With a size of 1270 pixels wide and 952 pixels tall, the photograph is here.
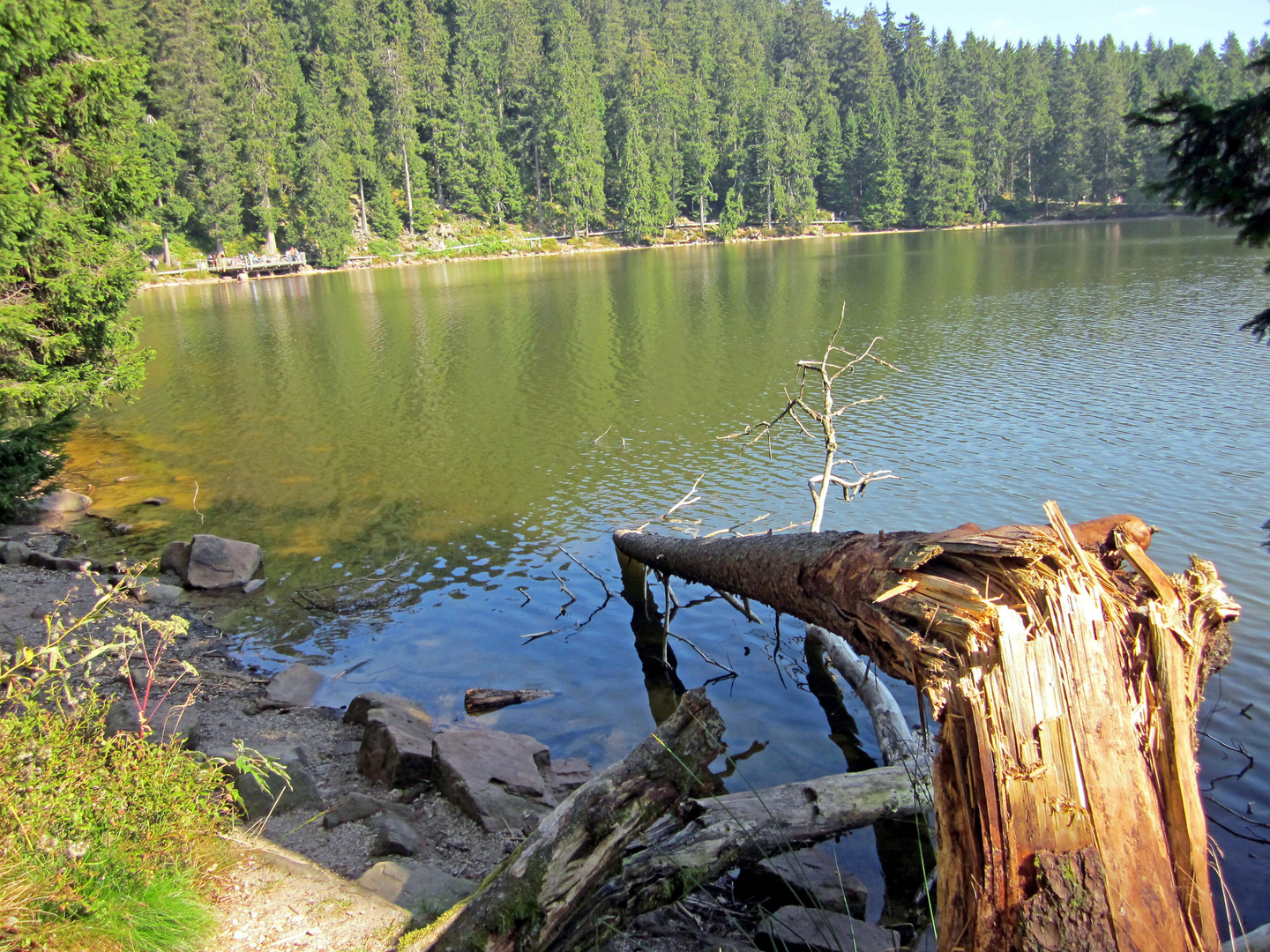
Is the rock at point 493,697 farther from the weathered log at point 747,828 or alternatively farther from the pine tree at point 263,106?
the pine tree at point 263,106

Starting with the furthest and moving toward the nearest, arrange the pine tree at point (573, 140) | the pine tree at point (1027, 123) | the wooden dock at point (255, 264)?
the pine tree at point (1027, 123) → the pine tree at point (573, 140) → the wooden dock at point (255, 264)

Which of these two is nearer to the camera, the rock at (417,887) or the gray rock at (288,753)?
the rock at (417,887)

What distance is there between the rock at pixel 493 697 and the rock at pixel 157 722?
2.56 meters

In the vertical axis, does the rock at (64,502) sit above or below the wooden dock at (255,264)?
below

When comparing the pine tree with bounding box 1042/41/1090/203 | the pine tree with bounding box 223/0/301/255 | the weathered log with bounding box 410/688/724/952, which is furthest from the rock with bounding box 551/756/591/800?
the pine tree with bounding box 1042/41/1090/203

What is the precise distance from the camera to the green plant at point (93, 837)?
9.95 feet

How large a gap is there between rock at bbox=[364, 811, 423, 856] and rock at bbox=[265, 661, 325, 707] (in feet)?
9.78

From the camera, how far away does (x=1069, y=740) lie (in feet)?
8.31

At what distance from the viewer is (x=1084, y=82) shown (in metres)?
97.9

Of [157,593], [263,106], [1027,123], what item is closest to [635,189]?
[263,106]

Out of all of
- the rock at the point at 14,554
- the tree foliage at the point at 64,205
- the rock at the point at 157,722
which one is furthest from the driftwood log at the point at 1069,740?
the tree foliage at the point at 64,205

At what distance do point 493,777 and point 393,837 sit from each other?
44.6 inches

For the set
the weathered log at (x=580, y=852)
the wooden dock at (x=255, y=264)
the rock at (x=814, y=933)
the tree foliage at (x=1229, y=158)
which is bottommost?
the rock at (x=814, y=933)

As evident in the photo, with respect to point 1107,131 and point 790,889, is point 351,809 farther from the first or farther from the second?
point 1107,131
